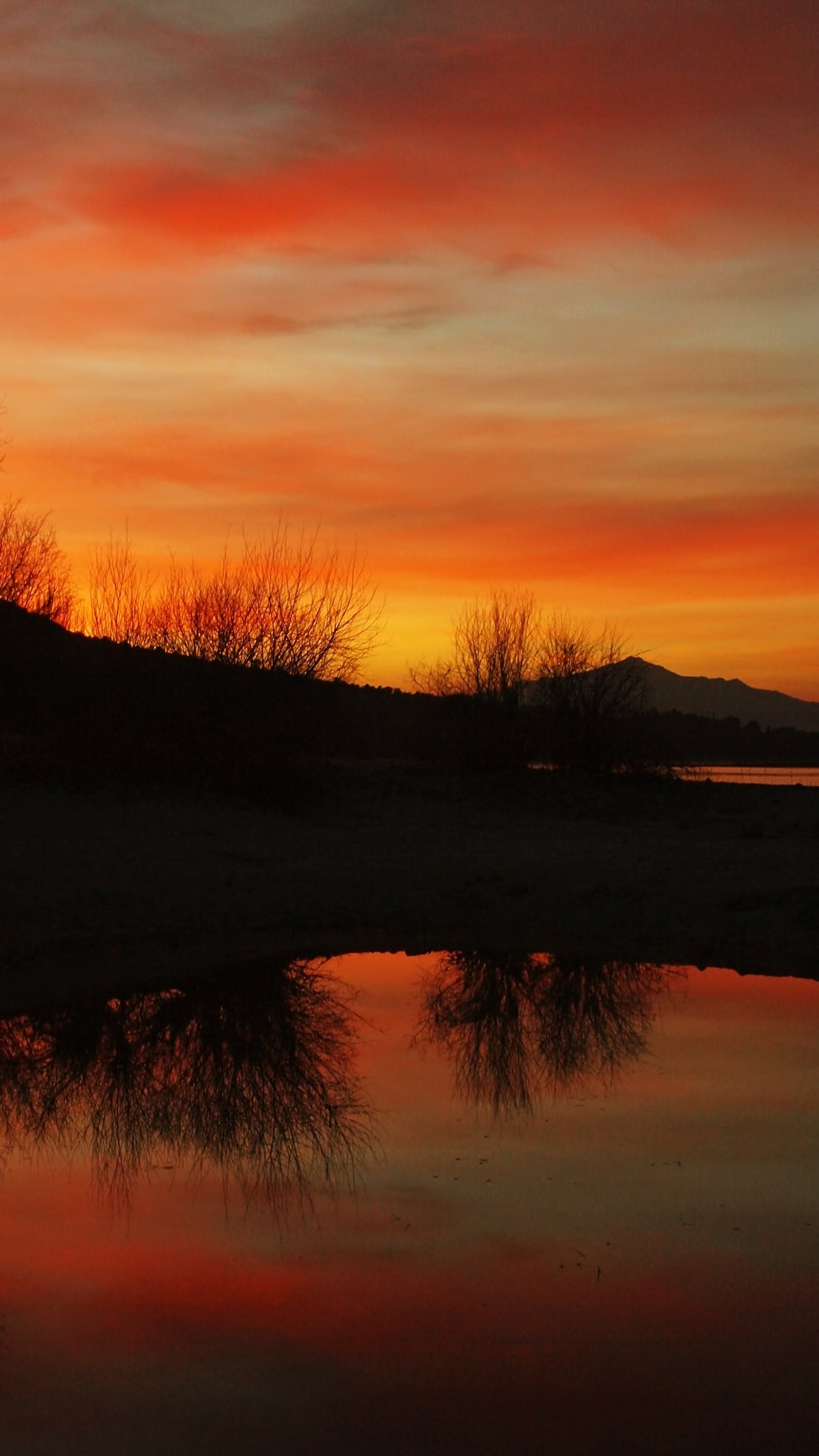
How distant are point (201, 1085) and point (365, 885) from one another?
9446mm

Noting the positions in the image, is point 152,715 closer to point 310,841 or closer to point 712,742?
point 310,841

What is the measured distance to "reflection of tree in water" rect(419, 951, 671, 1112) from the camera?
9.07 meters

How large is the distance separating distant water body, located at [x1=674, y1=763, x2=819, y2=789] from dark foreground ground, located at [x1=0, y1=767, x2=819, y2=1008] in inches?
252

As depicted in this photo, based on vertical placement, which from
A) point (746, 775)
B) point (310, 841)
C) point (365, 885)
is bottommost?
point (365, 885)

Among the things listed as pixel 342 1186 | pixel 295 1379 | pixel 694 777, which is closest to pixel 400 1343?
pixel 295 1379

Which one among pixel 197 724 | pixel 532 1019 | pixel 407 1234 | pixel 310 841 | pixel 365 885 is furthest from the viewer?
pixel 197 724

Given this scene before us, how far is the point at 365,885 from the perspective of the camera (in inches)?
715

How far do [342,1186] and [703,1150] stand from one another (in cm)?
201

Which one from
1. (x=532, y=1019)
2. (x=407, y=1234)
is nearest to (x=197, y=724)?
(x=532, y=1019)

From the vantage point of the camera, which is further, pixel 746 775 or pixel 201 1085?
pixel 746 775

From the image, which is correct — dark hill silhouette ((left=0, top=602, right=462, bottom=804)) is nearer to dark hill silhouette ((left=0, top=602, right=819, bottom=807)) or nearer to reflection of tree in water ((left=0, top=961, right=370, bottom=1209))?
dark hill silhouette ((left=0, top=602, right=819, bottom=807))

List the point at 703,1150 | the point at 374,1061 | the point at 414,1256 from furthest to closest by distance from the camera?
1. the point at 374,1061
2. the point at 703,1150
3. the point at 414,1256

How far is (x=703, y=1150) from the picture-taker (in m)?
7.30

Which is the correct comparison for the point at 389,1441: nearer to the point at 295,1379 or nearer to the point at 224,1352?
the point at 295,1379
